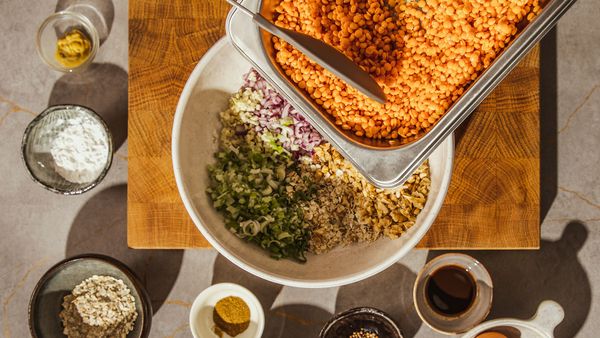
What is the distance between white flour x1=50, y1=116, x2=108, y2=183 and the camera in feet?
5.93

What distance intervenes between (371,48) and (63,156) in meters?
1.07

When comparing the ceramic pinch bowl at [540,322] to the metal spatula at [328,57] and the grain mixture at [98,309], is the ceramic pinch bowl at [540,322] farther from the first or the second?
the grain mixture at [98,309]

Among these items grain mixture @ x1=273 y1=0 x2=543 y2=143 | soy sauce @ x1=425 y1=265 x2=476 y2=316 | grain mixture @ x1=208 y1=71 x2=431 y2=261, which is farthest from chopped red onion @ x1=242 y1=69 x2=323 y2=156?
soy sauce @ x1=425 y1=265 x2=476 y2=316

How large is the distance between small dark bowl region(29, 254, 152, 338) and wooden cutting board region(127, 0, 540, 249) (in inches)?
5.2

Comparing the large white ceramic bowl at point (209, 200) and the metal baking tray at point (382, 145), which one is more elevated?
the metal baking tray at point (382, 145)

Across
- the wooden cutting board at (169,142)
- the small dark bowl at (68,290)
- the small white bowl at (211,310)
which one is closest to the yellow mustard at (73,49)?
the wooden cutting board at (169,142)

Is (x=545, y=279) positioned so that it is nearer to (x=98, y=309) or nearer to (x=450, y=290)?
(x=450, y=290)

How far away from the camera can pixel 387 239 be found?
5.19ft

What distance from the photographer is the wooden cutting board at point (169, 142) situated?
166 centimetres

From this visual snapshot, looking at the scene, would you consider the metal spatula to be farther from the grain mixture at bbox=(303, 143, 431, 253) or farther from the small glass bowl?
the small glass bowl

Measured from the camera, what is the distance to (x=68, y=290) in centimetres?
178

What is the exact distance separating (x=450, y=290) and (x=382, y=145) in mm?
617

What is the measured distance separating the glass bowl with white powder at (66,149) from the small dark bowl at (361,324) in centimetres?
89

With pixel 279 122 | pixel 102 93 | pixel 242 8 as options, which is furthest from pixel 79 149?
pixel 242 8
